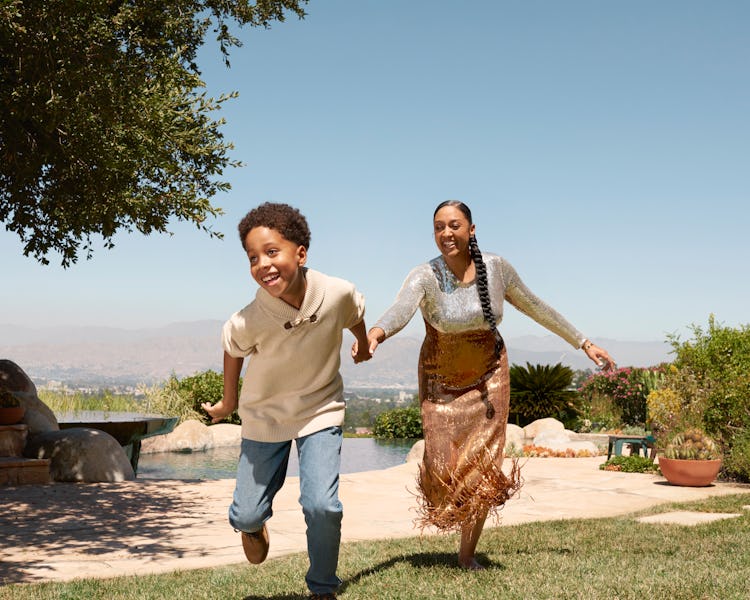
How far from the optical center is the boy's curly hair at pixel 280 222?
424 cm

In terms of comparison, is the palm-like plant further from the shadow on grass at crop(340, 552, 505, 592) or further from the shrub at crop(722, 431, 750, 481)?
the shadow on grass at crop(340, 552, 505, 592)

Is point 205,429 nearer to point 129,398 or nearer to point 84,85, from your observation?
point 129,398

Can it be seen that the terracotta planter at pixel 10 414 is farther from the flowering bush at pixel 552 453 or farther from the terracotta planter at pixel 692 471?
the flowering bush at pixel 552 453

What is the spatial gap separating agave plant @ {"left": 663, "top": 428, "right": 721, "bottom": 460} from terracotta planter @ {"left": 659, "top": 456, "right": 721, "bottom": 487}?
5.3 inches

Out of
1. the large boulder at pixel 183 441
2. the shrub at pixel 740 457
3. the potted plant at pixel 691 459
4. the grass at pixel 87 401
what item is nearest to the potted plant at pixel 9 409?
the large boulder at pixel 183 441

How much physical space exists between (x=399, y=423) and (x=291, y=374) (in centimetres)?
2093

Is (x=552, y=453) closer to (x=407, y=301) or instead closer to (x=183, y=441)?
(x=183, y=441)

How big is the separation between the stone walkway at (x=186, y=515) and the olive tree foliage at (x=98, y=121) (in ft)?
10.8

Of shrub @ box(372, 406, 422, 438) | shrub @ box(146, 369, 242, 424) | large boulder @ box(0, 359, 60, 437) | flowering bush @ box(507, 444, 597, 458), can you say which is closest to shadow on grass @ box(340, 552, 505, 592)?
large boulder @ box(0, 359, 60, 437)

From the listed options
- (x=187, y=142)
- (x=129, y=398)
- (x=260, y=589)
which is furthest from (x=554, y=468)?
(x=129, y=398)

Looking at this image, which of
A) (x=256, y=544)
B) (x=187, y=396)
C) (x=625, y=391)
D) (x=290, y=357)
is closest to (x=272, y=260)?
(x=290, y=357)

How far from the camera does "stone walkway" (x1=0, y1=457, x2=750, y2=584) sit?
22.2ft

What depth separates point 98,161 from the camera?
8969mm

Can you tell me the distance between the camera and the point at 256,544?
4.64m
